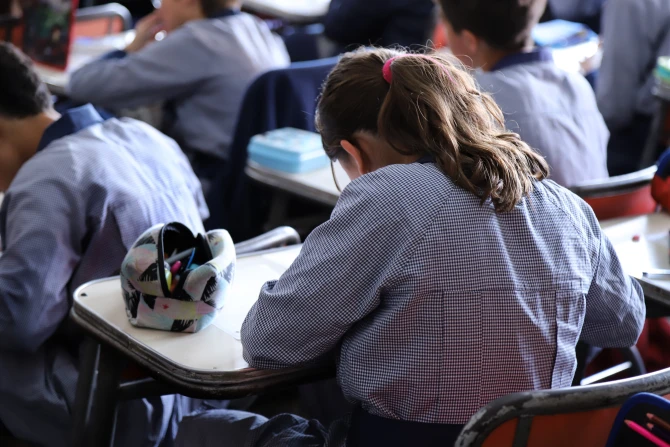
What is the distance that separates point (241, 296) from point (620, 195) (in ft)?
3.11

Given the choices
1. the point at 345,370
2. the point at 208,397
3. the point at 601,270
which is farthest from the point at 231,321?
the point at 601,270

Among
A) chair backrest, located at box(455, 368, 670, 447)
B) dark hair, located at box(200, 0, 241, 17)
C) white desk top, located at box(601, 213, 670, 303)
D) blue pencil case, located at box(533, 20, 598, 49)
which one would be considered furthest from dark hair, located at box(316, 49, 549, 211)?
blue pencil case, located at box(533, 20, 598, 49)

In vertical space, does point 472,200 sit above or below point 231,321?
above

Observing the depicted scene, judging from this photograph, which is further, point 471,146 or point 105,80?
point 105,80

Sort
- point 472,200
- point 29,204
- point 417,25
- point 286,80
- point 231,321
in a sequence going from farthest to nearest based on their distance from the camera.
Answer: point 417,25 → point 286,80 → point 29,204 → point 231,321 → point 472,200

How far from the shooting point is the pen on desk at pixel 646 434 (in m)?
1.03

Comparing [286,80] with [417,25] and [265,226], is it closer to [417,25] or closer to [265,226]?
→ [265,226]

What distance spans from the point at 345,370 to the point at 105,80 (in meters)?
2.01

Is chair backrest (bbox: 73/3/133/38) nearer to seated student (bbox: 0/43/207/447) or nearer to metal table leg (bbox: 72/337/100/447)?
seated student (bbox: 0/43/207/447)

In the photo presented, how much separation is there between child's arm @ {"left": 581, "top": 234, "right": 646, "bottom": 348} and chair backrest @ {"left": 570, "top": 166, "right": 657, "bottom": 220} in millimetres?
549

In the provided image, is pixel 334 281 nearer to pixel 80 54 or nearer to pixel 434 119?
pixel 434 119

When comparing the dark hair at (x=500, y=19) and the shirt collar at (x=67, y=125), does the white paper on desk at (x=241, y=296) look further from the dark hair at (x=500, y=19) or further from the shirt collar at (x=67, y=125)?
the dark hair at (x=500, y=19)

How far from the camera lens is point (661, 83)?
3.11m

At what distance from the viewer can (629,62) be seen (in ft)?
11.3
